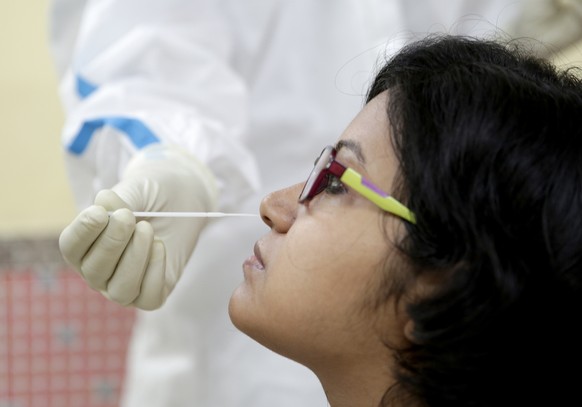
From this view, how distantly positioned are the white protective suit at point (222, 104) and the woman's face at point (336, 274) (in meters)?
0.44

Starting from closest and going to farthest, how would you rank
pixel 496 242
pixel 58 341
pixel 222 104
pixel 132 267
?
1. pixel 496 242
2. pixel 132 267
3. pixel 222 104
4. pixel 58 341

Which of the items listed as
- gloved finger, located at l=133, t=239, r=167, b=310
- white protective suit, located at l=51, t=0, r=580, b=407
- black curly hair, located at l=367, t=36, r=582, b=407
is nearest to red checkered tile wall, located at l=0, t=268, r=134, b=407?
white protective suit, located at l=51, t=0, r=580, b=407

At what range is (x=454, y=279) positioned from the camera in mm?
819

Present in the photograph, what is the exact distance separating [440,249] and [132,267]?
400 mm

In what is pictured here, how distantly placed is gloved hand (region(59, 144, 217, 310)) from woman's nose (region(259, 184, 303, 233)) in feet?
0.51

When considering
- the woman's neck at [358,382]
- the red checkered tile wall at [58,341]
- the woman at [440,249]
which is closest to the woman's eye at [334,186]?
the woman at [440,249]

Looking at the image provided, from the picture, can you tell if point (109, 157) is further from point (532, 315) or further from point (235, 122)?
point (532, 315)

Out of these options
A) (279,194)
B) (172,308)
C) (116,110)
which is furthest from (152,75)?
(279,194)

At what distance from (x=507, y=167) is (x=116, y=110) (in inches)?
28.6

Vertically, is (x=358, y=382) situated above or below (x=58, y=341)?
above

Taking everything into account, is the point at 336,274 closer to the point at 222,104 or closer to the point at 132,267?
the point at 132,267

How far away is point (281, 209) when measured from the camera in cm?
98

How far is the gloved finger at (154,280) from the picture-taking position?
1.06m

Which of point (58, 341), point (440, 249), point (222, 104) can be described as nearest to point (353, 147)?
point (440, 249)
